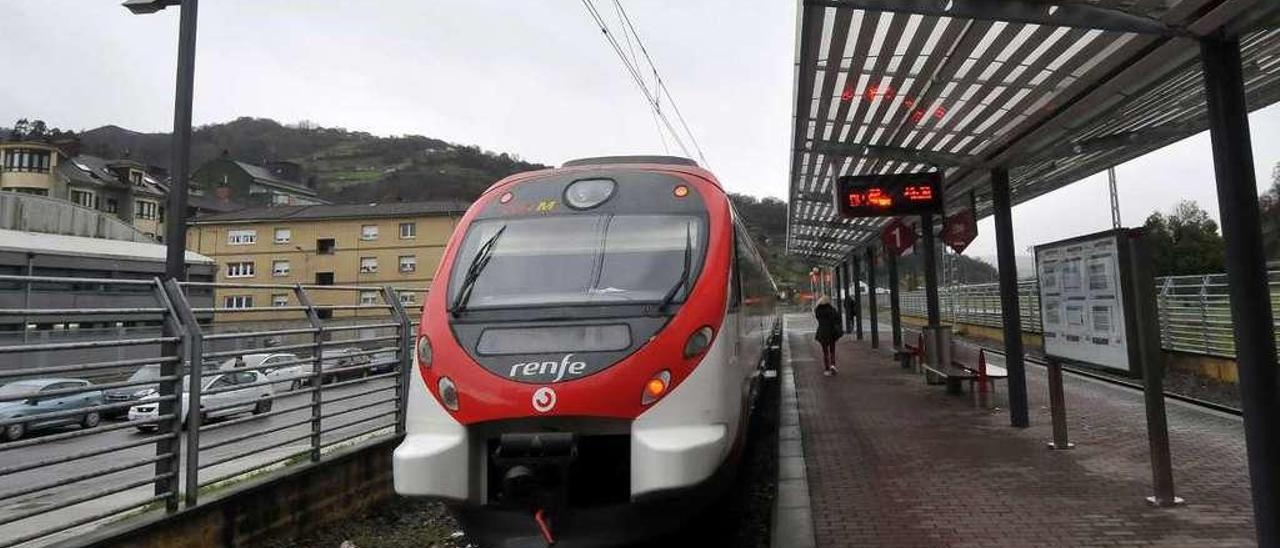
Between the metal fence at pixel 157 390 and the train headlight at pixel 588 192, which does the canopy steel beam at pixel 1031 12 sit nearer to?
the train headlight at pixel 588 192

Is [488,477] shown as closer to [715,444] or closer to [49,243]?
[715,444]

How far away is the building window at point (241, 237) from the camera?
183ft

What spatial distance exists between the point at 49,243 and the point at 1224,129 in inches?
1674

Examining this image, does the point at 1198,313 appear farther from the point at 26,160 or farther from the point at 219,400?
the point at 26,160

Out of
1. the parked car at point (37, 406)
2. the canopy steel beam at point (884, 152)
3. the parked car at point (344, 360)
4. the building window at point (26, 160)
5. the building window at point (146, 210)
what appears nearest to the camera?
the parked car at point (37, 406)

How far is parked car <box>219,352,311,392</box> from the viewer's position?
19.0 ft

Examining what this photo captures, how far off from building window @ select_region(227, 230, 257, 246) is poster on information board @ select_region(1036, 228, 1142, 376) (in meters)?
58.5

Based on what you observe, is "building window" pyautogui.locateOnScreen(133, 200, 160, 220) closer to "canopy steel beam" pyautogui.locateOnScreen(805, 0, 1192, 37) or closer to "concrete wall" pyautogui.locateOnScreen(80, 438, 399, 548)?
"concrete wall" pyautogui.locateOnScreen(80, 438, 399, 548)

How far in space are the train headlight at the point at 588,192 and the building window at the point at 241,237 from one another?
57501 mm

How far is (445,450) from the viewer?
14.3 ft

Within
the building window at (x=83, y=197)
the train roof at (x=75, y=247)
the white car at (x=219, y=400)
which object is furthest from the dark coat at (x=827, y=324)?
the building window at (x=83, y=197)

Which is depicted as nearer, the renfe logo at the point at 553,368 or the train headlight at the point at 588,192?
the renfe logo at the point at 553,368

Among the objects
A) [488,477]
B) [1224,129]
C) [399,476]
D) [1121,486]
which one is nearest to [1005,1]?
[1224,129]

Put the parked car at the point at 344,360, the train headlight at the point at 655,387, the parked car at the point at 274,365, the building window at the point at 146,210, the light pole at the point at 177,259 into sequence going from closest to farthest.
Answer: the train headlight at the point at 655,387, the light pole at the point at 177,259, the parked car at the point at 274,365, the parked car at the point at 344,360, the building window at the point at 146,210
